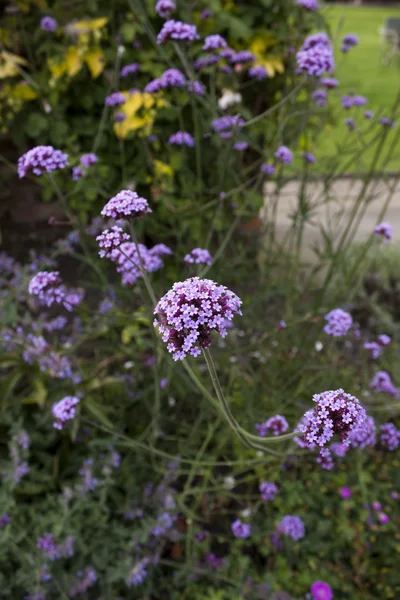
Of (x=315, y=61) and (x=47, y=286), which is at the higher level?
(x=315, y=61)

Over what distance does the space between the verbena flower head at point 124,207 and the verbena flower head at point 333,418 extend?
1.75 ft

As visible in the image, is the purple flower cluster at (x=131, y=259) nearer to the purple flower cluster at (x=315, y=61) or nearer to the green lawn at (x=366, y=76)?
the purple flower cluster at (x=315, y=61)

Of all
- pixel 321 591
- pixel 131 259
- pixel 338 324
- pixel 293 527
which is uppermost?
pixel 131 259

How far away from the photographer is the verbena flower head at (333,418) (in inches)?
34.6

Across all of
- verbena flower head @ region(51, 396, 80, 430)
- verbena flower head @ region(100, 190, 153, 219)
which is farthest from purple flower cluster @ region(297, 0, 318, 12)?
verbena flower head @ region(51, 396, 80, 430)

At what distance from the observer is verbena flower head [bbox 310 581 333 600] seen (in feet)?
5.86

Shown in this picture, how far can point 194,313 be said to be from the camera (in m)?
0.84

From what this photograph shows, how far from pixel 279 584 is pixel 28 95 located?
8.69ft

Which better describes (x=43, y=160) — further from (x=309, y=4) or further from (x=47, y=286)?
(x=309, y=4)

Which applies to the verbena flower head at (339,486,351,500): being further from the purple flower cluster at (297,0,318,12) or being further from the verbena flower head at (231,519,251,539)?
the purple flower cluster at (297,0,318,12)

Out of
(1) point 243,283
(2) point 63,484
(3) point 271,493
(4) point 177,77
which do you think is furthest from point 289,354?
(4) point 177,77

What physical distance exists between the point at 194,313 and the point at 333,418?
0.27 meters

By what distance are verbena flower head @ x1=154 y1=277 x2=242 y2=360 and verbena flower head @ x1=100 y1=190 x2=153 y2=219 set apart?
1.13 feet

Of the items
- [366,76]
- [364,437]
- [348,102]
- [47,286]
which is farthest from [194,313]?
[366,76]
